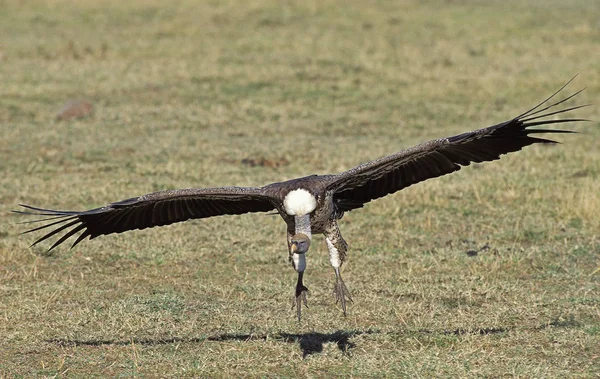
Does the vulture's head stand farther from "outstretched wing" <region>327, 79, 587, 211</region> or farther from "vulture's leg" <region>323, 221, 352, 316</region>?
"vulture's leg" <region>323, 221, 352, 316</region>

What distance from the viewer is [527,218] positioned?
10414mm

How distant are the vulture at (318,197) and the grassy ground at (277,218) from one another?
2.65 ft

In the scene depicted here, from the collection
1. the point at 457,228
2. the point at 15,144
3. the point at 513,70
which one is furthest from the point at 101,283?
the point at 513,70

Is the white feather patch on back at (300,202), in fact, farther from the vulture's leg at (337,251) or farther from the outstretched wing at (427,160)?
the vulture's leg at (337,251)

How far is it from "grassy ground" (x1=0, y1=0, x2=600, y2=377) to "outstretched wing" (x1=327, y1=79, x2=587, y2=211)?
3.34 ft

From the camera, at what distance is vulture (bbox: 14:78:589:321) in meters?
6.22

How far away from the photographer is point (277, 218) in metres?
10.7

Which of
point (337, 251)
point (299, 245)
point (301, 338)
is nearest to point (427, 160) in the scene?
point (337, 251)

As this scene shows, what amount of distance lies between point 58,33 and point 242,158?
1235cm

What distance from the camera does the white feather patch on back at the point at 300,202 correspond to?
6211mm

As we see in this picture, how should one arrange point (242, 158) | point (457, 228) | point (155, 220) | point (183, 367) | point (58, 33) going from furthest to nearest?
point (58, 33)
point (242, 158)
point (457, 228)
point (155, 220)
point (183, 367)

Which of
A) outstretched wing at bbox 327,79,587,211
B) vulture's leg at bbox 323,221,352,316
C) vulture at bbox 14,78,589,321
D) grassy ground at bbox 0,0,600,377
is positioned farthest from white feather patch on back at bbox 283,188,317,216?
grassy ground at bbox 0,0,600,377

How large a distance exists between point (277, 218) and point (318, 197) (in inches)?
173

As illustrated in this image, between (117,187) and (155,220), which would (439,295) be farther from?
(117,187)
